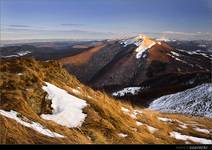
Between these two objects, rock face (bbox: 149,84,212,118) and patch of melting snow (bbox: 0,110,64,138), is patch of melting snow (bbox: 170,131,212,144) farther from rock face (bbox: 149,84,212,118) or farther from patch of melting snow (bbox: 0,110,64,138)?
rock face (bbox: 149,84,212,118)

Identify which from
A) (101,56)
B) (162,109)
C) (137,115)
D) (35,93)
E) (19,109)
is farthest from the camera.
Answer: (162,109)

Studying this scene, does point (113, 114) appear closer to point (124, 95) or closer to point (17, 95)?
point (17, 95)

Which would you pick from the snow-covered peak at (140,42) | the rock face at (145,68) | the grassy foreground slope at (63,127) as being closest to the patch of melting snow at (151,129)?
the grassy foreground slope at (63,127)

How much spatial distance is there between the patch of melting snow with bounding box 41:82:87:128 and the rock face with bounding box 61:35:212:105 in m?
8.18

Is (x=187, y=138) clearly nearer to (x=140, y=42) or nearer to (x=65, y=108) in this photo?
(x=65, y=108)

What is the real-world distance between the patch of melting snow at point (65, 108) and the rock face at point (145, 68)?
818cm

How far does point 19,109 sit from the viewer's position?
7148mm

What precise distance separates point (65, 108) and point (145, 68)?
58.6 feet

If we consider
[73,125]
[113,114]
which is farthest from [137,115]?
[73,125]

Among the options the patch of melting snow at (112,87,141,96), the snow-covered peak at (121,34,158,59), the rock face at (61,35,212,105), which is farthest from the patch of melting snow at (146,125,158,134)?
the patch of melting snow at (112,87,141,96)

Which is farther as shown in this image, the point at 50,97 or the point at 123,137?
the point at 50,97

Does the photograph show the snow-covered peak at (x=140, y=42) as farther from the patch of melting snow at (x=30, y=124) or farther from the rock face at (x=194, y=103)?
the patch of melting snow at (x=30, y=124)
